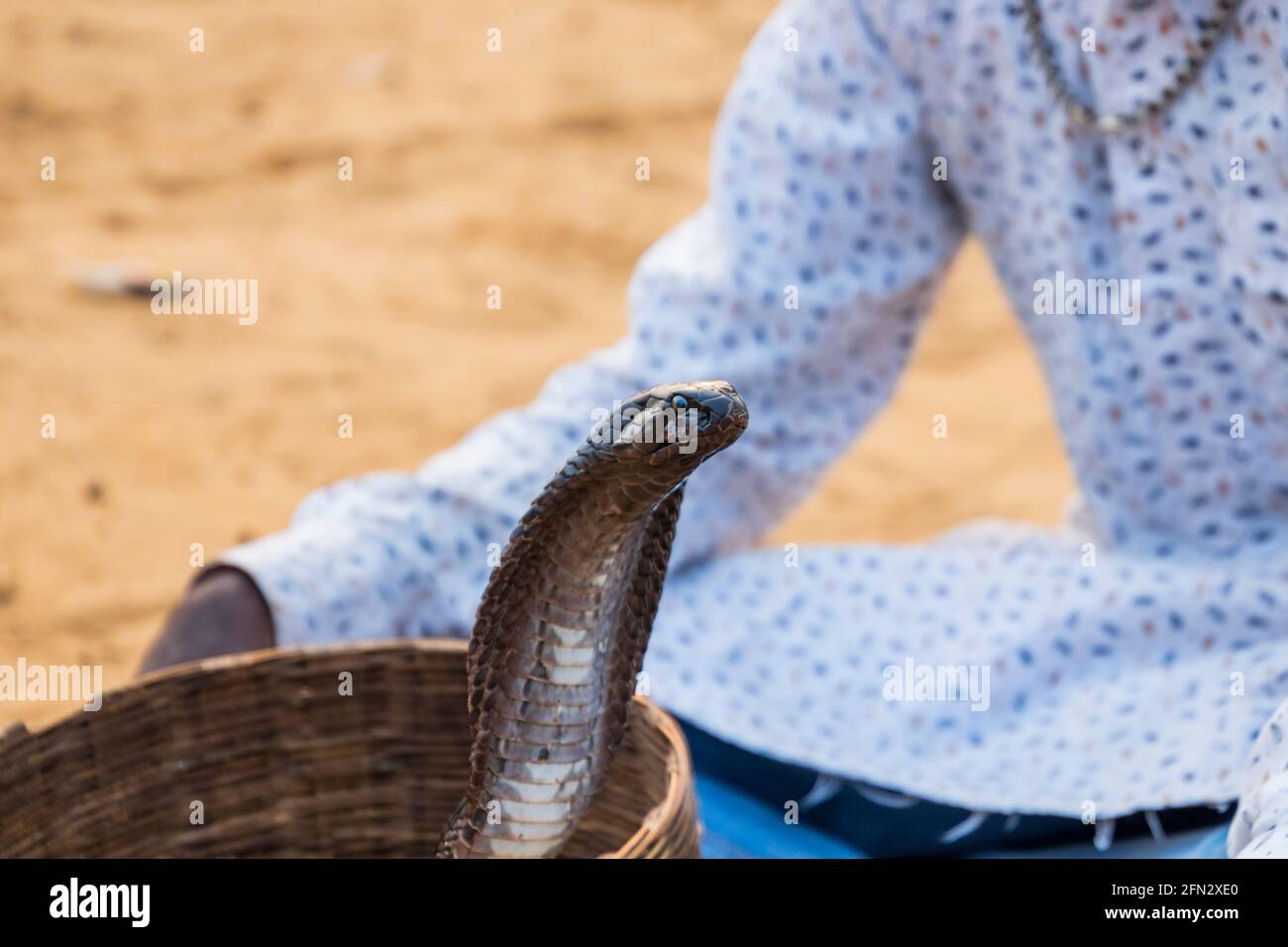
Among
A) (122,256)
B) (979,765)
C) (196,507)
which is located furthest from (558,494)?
(122,256)

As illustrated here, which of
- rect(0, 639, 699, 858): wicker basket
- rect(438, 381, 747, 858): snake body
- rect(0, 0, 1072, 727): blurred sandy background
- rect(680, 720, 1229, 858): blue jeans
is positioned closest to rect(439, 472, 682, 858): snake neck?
rect(438, 381, 747, 858): snake body

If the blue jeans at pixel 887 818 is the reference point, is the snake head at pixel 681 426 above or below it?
above

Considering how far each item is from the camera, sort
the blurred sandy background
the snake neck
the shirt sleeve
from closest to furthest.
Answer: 1. the snake neck
2. the shirt sleeve
3. the blurred sandy background

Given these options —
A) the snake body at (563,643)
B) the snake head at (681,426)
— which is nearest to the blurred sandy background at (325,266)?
the snake body at (563,643)

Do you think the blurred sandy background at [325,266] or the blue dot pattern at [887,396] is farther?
the blurred sandy background at [325,266]

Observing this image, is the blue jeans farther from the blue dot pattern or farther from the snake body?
the snake body

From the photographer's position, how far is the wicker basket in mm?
1558

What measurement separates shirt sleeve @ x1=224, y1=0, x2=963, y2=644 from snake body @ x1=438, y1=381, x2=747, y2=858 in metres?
0.58

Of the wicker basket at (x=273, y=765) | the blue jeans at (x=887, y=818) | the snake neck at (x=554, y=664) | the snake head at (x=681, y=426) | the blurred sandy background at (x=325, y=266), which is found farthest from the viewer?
the blurred sandy background at (x=325, y=266)

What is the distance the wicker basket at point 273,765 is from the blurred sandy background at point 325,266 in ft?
3.41

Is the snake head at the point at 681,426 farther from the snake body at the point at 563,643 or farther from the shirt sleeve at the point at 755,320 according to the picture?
the shirt sleeve at the point at 755,320

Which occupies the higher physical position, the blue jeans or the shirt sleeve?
the shirt sleeve

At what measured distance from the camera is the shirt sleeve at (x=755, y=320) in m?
1.91

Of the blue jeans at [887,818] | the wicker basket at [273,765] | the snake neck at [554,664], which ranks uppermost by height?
the snake neck at [554,664]
